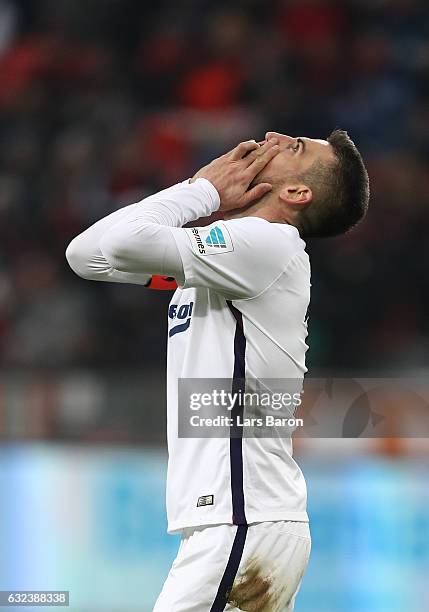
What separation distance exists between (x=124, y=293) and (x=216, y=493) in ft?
16.6

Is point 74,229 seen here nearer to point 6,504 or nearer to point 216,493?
point 6,504

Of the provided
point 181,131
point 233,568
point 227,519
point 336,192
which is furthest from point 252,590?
point 181,131

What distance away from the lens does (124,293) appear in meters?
7.83

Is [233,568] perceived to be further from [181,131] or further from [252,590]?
[181,131]

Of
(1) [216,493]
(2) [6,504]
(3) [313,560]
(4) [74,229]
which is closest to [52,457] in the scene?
(2) [6,504]

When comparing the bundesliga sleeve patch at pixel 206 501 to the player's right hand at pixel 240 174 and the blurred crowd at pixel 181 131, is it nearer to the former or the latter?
the player's right hand at pixel 240 174

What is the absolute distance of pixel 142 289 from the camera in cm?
767

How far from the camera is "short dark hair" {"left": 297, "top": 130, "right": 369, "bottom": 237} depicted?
316cm

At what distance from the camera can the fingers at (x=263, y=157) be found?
3.12 meters

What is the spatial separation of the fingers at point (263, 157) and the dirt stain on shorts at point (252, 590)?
3.63ft

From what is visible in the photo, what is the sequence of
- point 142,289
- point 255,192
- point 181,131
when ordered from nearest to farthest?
point 255,192, point 142,289, point 181,131

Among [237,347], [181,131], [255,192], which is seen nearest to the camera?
[237,347]

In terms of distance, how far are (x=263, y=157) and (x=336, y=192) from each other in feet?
0.79

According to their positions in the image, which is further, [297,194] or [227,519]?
[297,194]
